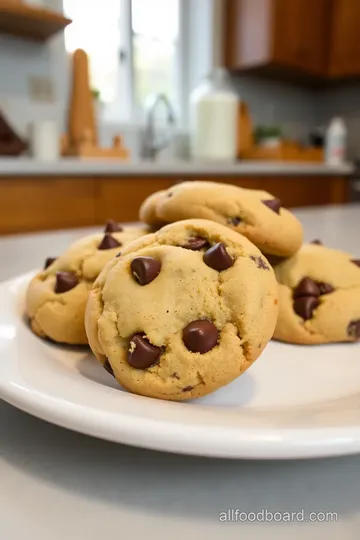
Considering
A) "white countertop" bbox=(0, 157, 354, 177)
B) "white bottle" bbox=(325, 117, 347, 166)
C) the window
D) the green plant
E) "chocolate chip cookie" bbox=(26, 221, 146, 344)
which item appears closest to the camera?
"chocolate chip cookie" bbox=(26, 221, 146, 344)

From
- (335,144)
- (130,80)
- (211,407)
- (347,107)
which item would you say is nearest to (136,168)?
(130,80)

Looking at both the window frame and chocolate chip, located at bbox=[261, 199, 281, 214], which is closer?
chocolate chip, located at bbox=[261, 199, 281, 214]

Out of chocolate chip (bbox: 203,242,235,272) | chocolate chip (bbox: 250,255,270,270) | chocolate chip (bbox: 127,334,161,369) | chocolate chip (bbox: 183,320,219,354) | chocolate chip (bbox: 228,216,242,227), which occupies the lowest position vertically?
chocolate chip (bbox: 127,334,161,369)

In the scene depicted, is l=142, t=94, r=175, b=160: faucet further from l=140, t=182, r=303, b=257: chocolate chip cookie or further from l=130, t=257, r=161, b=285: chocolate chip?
l=130, t=257, r=161, b=285: chocolate chip

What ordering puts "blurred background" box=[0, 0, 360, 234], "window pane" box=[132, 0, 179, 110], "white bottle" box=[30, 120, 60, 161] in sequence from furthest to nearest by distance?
"window pane" box=[132, 0, 179, 110] < "white bottle" box=[30, 120, 60, 161] < "blurred background" box=[0, 0, 360, 234]

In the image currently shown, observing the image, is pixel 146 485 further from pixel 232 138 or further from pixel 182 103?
pixel 182 103

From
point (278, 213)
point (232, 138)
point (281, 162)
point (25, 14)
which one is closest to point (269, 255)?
point (278, 213)

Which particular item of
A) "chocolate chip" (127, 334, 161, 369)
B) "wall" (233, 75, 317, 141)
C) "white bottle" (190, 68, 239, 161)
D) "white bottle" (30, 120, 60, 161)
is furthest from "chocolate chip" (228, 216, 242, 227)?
"wall" (233, 75, 317, 141)

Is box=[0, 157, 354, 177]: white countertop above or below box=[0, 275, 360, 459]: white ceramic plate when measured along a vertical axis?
above
